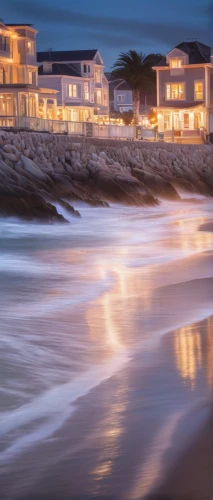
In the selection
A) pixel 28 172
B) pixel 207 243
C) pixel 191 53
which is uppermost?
pixel 191 53

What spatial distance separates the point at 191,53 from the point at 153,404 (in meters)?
52.3

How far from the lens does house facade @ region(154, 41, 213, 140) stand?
2130 inches

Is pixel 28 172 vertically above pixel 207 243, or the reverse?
pixel 28 172

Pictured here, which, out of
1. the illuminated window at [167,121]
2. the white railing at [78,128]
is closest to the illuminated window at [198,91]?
the illuminated window at [167,121]

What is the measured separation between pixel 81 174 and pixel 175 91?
108 ft

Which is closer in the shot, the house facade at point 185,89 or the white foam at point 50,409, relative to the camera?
the white foam at point 50,409

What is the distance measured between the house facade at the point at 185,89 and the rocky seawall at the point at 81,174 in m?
19.9

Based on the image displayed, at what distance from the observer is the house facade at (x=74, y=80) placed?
205 ft

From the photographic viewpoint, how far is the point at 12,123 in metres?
32.5

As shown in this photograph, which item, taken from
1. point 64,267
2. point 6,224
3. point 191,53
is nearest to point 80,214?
point 6,224

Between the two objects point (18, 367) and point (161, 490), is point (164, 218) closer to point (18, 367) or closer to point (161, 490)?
point (18, 367)

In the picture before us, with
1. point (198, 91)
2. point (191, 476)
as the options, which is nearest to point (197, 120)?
point (198, 91)

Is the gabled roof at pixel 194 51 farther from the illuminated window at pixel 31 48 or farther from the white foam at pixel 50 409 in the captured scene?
the white foam at pixel 50 409

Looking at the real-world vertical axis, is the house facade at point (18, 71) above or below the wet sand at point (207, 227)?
above
